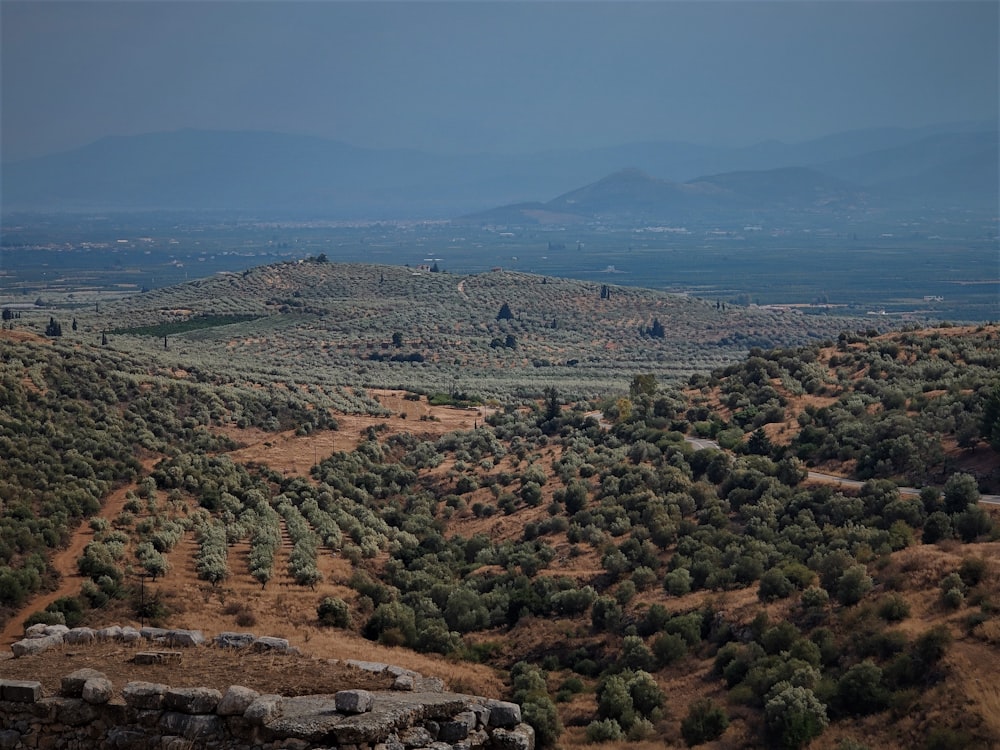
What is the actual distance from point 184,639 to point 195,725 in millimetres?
3718

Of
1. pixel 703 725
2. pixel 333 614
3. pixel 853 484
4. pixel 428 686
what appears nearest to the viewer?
pixel 428 686

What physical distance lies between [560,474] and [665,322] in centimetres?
8479

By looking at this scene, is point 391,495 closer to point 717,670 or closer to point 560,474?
point 560,474

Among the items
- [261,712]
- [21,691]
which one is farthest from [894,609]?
[21,691]

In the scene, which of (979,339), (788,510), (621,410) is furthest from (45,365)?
(979,339)

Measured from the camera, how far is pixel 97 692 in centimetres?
1200

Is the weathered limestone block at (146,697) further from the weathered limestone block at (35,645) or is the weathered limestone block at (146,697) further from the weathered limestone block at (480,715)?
the weathered limestone block at (480,715)

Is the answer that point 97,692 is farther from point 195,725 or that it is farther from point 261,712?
point 261,712

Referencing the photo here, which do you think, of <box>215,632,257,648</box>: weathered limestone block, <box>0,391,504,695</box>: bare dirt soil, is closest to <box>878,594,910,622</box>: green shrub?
<box>0,391,504,695</box>: bare dirt soil

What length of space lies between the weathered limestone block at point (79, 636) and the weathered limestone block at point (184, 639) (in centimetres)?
108

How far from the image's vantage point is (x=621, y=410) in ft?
→ 170

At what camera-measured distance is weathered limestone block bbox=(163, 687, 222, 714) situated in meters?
11.8

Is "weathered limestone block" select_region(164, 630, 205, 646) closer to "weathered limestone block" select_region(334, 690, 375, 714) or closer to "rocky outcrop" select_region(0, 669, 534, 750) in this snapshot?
"rocky outcrop" select_region(0, 669, 534, 750)

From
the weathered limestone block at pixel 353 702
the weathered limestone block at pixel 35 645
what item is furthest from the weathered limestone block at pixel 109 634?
the weathered limestone block at pixel 353 702
